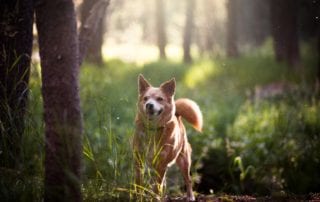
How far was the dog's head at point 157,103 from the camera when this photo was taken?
5258 millimetres

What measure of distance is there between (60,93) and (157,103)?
1.84 m

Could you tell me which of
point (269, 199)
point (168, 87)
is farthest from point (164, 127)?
point (269, 199)

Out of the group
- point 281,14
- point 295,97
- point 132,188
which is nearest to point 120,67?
point 281,14

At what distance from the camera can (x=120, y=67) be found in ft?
60.8

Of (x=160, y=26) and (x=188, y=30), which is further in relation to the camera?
(x=160, y=26)

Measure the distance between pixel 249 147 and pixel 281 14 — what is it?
34.2ft

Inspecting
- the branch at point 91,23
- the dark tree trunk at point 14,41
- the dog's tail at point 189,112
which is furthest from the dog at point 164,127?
the dark tree trunk at point 14,41

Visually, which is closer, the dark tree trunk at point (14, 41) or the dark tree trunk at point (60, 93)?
the dark tree trunk at point (60, 93)

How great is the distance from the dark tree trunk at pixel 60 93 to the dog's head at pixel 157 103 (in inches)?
59.6

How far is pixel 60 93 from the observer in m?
3.62

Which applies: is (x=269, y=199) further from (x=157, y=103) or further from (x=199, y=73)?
(x=199, y=73)

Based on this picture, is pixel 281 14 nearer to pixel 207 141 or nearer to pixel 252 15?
pixel 207 141

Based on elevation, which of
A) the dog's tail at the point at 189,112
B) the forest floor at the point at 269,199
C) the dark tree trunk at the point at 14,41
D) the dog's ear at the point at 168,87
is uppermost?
the dark tree trunk at the point at 14,41

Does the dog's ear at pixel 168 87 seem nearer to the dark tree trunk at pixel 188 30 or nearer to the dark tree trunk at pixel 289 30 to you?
the dark tree trunk at pixel 289 30
